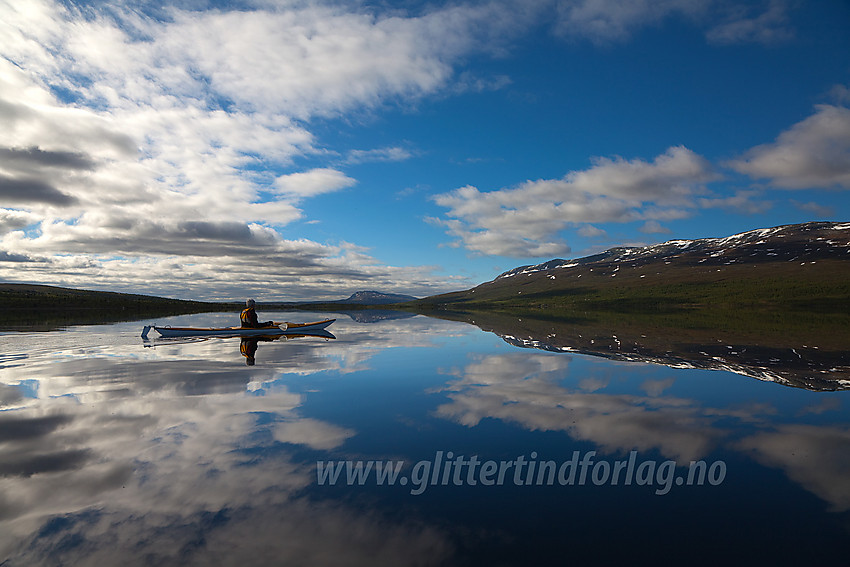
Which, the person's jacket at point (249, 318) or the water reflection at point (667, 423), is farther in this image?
the person's jacket at point (249, 318)

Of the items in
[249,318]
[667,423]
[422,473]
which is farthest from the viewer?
[249,318]

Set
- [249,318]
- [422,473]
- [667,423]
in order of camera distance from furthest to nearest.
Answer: [249,318], [667,423], [422,473]

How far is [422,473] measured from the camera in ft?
35.8

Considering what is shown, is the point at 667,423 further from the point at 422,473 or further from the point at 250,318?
the point at 250,318

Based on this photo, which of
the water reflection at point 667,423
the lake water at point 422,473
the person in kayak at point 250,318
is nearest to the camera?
the lake water at point 422,473

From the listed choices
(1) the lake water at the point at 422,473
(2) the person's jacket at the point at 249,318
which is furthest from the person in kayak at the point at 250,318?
(1) the lake water at the point at 422,473

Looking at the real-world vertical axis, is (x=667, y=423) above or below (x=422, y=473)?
above

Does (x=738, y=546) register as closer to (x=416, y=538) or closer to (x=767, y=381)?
(x=416, y=538)

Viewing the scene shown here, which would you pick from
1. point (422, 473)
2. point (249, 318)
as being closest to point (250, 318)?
point (249, 318)

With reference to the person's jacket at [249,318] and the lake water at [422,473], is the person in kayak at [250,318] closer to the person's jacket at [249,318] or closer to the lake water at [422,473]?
the person's jacket at [249,318]

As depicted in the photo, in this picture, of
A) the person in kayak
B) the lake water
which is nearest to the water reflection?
the lake water

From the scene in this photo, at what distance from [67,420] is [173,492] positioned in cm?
915

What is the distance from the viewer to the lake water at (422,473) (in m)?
7.67

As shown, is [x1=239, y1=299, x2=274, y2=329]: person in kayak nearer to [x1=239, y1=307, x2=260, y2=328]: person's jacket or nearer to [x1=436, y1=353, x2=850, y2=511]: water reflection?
[x1=239, y1=307, x2=260, y2=328]: person's jacket
